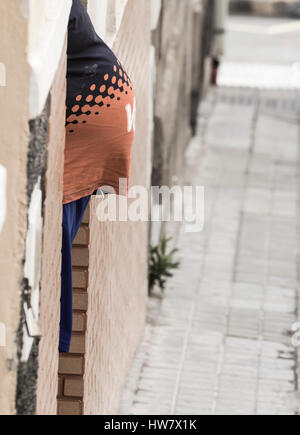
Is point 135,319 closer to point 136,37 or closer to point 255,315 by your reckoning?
point 255,315

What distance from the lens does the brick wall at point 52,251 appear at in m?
4.12

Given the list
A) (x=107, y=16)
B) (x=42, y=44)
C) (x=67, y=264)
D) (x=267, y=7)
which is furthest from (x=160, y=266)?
(x=267, y=7)

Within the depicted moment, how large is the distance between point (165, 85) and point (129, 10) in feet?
13.3

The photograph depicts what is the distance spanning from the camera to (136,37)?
7.09 meters

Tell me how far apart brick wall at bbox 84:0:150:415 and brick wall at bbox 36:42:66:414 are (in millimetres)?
1201

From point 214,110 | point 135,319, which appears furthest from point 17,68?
point 214,110

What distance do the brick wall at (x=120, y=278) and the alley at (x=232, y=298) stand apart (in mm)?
377

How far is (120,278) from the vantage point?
706cm

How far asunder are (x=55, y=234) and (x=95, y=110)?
0.57 metres

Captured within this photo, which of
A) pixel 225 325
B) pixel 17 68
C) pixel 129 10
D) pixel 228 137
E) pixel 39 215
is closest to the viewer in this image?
pixel 17 68

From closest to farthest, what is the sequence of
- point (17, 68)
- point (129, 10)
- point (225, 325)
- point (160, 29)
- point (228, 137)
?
point (17, 68) < point (129, 10) < point (225, 325) < point (160, 29) < point (228, 137)
